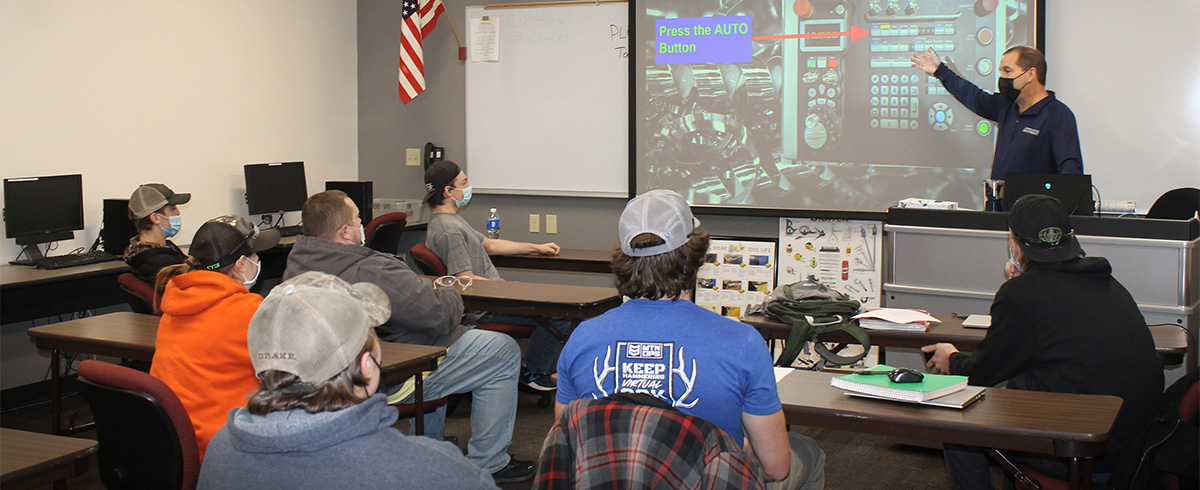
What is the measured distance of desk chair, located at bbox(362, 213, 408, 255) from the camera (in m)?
5.43

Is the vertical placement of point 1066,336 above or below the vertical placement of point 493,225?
below

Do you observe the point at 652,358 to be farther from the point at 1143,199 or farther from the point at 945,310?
the point at 1143,199

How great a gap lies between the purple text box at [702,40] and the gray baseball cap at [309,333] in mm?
4500

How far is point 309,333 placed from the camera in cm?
137

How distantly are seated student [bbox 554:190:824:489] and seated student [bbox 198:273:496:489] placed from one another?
17.7 inches

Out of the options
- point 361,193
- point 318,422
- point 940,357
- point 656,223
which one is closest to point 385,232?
point 361,193

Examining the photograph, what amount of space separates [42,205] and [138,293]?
1.32m

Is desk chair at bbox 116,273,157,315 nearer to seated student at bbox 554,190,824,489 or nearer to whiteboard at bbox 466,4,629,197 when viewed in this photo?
seated student at bbox 554,190,824,489

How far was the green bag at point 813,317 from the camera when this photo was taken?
3008mm

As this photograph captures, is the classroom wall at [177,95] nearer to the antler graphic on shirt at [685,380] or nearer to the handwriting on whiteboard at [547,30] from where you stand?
the handwriting on whiteboard at [547,30]

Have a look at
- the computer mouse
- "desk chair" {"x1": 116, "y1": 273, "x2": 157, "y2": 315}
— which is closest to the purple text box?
"desk chair" {"x1": 116, "y1": 273, "x2": 157, "y2": 315}

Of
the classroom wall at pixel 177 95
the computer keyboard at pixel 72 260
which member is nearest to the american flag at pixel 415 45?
the classroom wall at pixel 177 95

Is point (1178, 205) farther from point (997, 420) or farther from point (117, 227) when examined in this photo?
point (117, 227)

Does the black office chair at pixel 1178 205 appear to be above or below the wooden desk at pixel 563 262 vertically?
above
